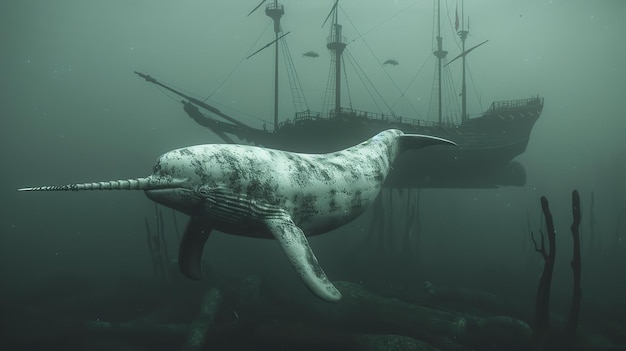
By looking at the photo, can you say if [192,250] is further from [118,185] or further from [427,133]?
[427,133]

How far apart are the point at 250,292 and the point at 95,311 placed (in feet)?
22.7

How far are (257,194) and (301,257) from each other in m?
0.95

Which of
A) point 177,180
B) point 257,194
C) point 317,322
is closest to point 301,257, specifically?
point 257,194

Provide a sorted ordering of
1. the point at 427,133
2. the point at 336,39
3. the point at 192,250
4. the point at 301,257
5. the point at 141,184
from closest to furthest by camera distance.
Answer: the point at 141,184 → the point at 301,257 → the point at 192,250 → the point at 427,133 → the point at 336,39

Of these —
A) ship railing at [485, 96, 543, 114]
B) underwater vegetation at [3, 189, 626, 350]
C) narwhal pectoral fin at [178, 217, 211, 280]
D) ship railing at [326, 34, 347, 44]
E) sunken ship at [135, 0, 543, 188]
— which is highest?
ship railing at [326, 34, 347, 44]

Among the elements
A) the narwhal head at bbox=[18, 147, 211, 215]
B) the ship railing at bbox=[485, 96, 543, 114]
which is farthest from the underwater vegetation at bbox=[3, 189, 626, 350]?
the ship railing at bbox=[485, 96, 543, 114]

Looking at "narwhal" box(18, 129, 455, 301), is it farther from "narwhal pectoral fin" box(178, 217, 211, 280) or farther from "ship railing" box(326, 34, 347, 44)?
"ship railing" box(326, 34, 347, 44)

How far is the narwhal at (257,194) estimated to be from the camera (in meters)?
4.37

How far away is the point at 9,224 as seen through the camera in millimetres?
102812

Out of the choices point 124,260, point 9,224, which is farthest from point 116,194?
point 124,260

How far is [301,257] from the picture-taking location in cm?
437

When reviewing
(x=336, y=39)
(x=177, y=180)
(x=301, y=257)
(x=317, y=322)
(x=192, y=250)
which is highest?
(x=336, y=39)

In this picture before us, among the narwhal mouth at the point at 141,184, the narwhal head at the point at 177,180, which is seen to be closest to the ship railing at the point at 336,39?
the narwhal head at the point at 177,180

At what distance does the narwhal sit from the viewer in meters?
4.37
